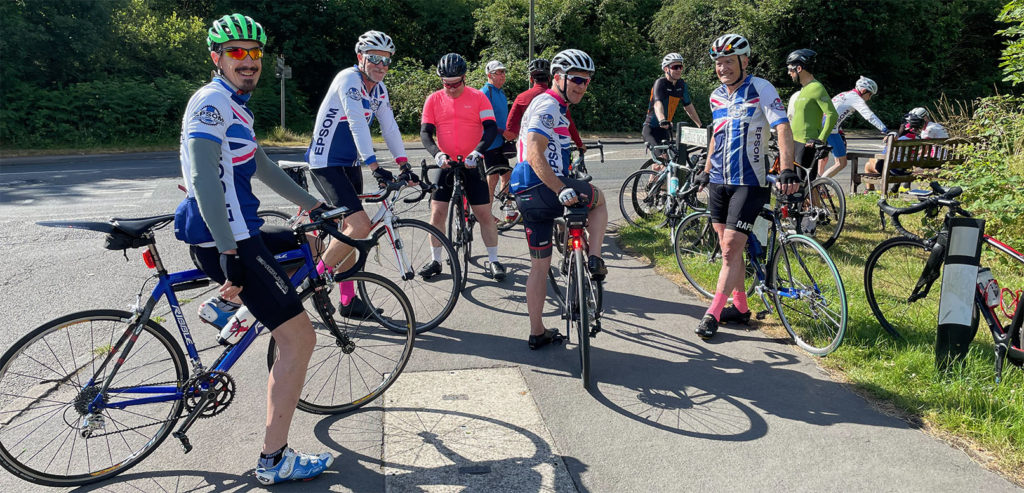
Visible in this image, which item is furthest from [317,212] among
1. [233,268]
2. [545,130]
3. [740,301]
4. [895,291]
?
[895,291]

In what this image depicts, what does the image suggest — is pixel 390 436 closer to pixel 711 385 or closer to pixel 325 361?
pixel 325 361

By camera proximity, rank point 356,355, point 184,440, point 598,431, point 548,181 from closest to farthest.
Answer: point 184,440 → point 598,431 → point 356,355 → point 548,181

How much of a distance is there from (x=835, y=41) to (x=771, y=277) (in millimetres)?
29732

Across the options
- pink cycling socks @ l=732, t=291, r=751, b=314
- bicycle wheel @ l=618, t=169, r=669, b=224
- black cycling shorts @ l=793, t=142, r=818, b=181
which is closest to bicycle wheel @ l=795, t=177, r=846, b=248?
black cycling shorts @ l=793, t=142, r=818, b=181

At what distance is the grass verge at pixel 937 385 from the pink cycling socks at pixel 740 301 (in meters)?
0.19

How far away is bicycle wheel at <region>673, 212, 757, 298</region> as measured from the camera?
6.11 m

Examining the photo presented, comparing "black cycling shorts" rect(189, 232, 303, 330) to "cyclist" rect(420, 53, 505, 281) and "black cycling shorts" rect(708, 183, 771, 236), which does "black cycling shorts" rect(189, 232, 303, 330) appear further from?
"cyclist" rect(420, 53, 505, 281)

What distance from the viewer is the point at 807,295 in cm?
480

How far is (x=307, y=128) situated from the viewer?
26.6 meters

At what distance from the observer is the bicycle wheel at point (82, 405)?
310 centimetres

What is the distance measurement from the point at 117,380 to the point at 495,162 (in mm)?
5207

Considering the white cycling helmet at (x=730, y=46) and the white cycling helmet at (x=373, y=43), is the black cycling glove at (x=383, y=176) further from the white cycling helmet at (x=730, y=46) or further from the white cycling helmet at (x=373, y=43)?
the white cycling helmet at (x=730, y=46)

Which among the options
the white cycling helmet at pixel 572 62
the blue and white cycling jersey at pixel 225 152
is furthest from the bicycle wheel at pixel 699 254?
the blue and white cycling jersey at pixel 225 152

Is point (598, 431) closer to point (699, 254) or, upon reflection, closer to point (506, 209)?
point (699, 254)
